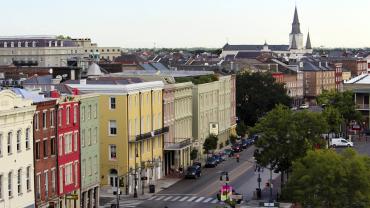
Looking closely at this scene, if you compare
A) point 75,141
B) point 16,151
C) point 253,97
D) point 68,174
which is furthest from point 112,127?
point 253,97

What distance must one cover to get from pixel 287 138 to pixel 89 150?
66.8ft

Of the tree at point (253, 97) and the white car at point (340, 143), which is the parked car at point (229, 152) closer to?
the white car at point (340, 143)

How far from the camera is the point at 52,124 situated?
77.4 metres

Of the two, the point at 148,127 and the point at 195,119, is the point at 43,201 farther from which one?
the point at 195,119

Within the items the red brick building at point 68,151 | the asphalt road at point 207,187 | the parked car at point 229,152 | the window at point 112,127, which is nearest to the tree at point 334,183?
the asphalt road at point 207,187

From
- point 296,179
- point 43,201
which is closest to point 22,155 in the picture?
point 43,201

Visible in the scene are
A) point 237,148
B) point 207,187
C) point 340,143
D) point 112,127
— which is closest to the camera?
point 112,127

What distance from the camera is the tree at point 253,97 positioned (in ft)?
532

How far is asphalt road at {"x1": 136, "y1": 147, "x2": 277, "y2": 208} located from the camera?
8894cm

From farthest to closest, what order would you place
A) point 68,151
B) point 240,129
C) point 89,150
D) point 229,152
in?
point 240,129 → point 229,152 → point 89,150 → point 68,151

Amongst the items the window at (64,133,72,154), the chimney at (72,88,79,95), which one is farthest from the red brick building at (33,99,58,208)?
the chimney at (72,88,79,95)

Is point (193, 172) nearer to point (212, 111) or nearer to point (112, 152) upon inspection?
point (112, 152)

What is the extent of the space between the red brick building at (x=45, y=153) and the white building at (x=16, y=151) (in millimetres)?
1542

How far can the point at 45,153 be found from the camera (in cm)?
7588
